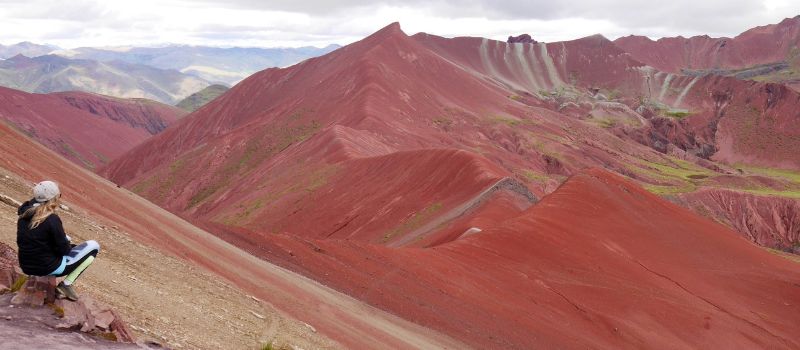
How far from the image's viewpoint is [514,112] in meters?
128

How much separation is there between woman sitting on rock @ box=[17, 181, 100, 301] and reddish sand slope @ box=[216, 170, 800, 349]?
16446mm

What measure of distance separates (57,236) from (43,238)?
17 centimetres

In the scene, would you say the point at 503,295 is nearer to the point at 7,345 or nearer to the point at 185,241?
the point at 185,241

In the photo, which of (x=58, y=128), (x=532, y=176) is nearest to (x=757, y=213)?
(x=532, y=176)

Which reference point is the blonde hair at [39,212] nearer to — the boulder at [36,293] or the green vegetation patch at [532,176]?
the boulder at [36,293]

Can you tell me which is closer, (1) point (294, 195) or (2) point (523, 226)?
(2) point (523, 226)

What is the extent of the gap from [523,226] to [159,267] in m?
23.2

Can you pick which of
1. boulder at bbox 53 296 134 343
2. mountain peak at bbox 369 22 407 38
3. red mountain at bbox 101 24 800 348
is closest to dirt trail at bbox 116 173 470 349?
red mountain at bbox 101 24 800 348

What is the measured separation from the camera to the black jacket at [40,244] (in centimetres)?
945

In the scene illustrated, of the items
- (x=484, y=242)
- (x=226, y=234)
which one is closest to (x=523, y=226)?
(x=484, y=242)

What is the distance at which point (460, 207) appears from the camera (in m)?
48.3

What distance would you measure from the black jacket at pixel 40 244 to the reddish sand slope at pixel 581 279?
16548 mm

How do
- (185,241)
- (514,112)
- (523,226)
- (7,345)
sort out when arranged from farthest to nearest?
(514,112) < (523,226) < (185,241) < (7,345)

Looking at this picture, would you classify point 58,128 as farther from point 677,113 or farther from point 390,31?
point 677,113
